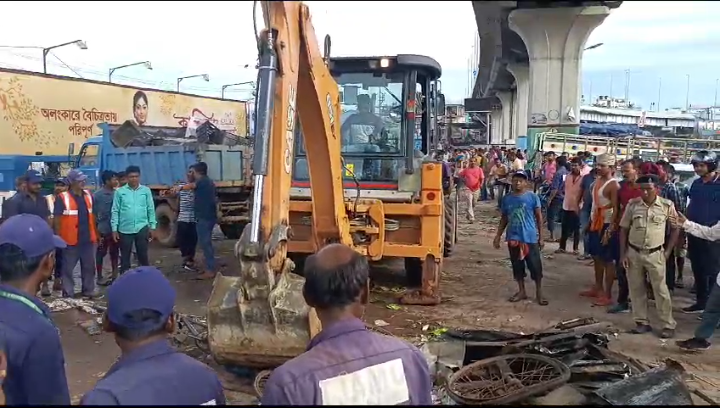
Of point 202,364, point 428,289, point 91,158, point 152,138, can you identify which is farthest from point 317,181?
point 91,158

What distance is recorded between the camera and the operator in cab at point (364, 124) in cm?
821

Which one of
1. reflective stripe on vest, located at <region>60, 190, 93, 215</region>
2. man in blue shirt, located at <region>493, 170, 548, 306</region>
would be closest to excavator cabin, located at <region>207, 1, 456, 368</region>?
man in blue shirt, located at <region>493, 170, 548, 306</region>

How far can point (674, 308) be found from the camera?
775cm

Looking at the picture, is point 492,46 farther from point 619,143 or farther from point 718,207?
point 718,207

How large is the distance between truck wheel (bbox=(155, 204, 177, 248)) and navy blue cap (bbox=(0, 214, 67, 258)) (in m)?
10.1

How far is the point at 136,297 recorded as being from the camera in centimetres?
194

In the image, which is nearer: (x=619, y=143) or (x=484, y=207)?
(x=484, y=207)

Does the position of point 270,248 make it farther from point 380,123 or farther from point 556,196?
point 556,196

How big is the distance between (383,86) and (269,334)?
4.39 m

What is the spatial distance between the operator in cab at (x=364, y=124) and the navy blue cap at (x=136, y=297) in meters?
6.40

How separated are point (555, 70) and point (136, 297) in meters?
25.8

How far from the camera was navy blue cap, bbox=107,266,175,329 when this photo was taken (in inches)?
75.9

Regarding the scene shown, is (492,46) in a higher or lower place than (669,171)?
higher

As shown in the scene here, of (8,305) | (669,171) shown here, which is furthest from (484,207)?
(8,305)
